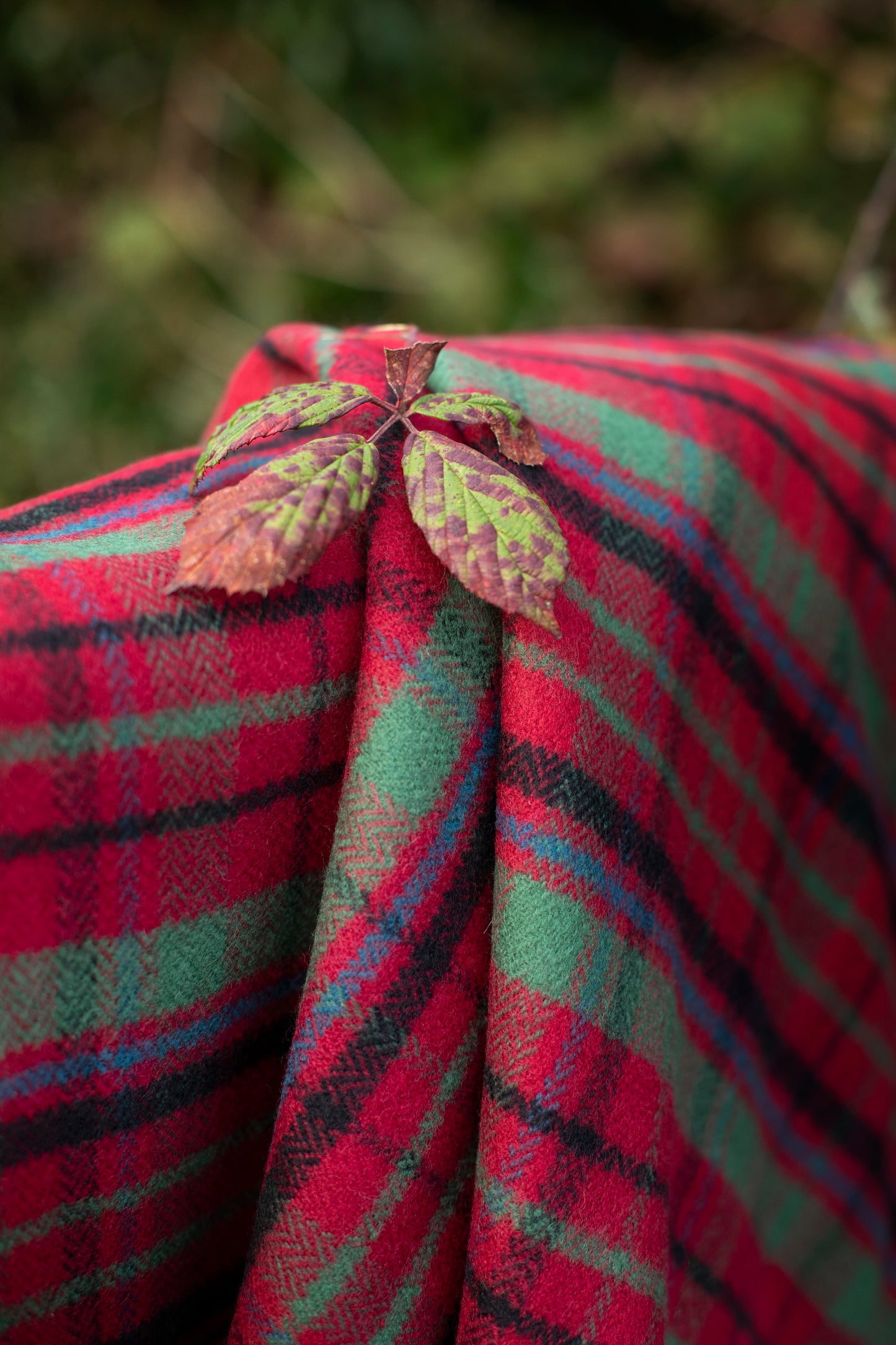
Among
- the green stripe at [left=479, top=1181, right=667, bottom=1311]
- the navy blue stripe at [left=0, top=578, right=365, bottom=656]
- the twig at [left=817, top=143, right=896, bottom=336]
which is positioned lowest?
the green stripe at [left=479, top=1181, right=667, bottom=1311]

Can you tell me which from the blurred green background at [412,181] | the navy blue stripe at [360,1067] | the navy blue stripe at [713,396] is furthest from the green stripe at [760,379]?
the blurred green background at [412,181]

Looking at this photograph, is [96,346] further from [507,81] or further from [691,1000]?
[691,1000]

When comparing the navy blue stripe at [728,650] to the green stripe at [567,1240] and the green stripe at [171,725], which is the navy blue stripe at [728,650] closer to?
the green stripe at [171,725]

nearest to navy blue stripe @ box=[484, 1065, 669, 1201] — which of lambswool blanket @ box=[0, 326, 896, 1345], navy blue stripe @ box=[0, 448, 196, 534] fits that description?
lambswool blanket @ box=[0, 326, 896, 1345]

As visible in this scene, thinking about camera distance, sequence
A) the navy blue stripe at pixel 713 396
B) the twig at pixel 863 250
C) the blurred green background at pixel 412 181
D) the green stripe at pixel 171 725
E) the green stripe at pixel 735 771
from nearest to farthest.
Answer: the green stripe at pixel 171 725
the green stripe at pixel 735 771
the navy blue stripe at pixel 713 396
the twig at pixel 863 250
the blurred green background at pixel 412 181

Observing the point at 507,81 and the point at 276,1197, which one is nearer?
the point at 276,1197

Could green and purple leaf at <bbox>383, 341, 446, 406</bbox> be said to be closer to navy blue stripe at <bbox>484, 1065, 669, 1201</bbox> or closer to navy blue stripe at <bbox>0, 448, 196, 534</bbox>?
navy blue stripe at <bbox>0, 448, 196, 534</bbox>

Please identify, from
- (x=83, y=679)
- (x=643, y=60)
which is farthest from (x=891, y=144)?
(x=83, y=679)
